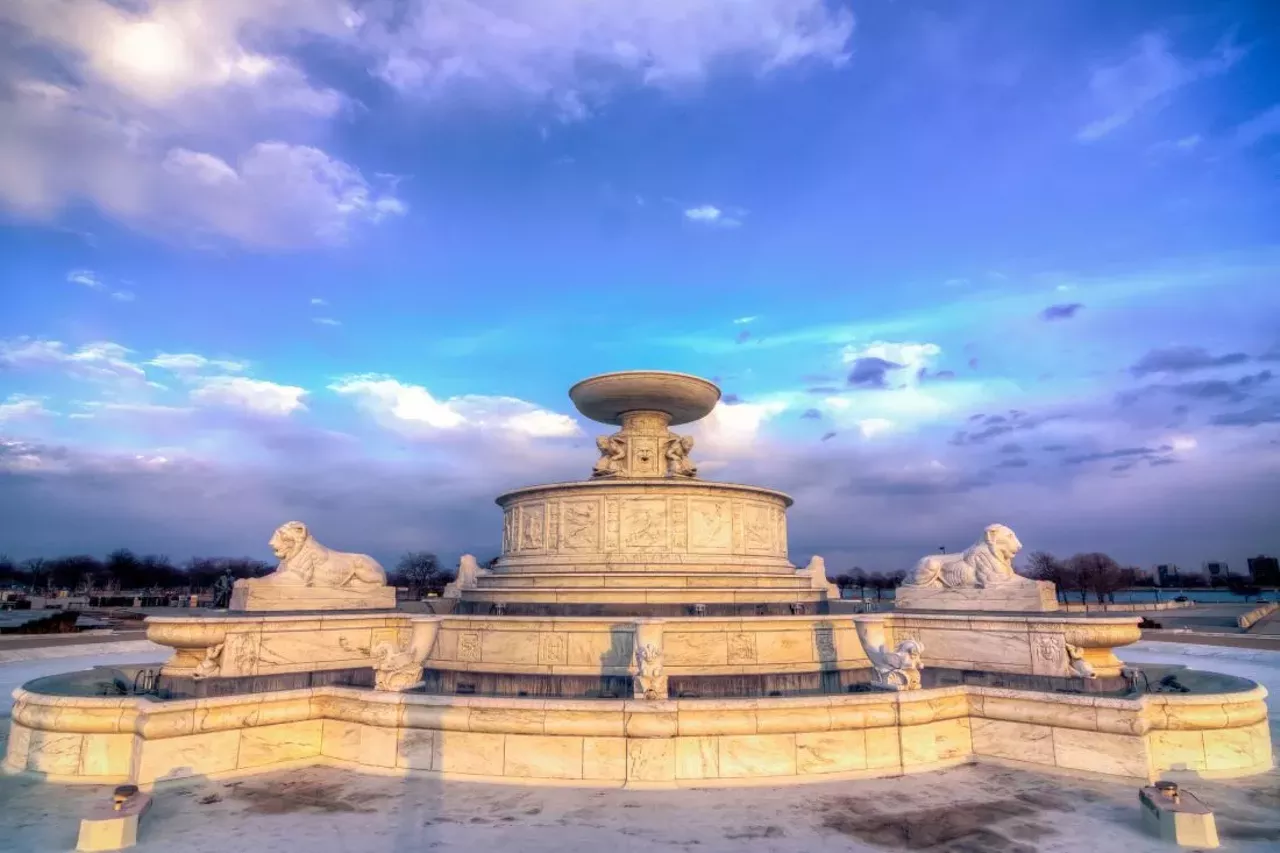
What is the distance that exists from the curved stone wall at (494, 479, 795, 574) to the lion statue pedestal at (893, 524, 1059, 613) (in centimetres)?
428

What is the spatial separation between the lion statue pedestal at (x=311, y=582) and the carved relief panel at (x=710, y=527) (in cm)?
699

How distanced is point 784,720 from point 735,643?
11.1 feet

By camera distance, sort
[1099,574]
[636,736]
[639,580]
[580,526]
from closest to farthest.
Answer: [636,736]
[639,580]
[580,526]
[1099,574]

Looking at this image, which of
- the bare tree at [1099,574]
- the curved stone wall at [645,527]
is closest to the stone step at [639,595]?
the curved stone wall at [645,527]

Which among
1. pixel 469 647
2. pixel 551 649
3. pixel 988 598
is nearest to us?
pixel 551 649

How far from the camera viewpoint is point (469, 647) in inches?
490

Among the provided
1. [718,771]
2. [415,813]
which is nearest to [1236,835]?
[718,771]

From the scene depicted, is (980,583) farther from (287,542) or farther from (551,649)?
(287,542)

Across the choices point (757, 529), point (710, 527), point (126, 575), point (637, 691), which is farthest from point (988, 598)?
point (126, 575)

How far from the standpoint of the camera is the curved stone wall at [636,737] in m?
8.48

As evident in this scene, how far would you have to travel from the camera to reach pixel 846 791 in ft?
26.7

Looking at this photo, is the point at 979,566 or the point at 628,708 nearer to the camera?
the point at 628,708

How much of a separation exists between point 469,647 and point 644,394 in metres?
8.73

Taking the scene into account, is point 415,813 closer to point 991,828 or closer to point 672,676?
point 672,676
